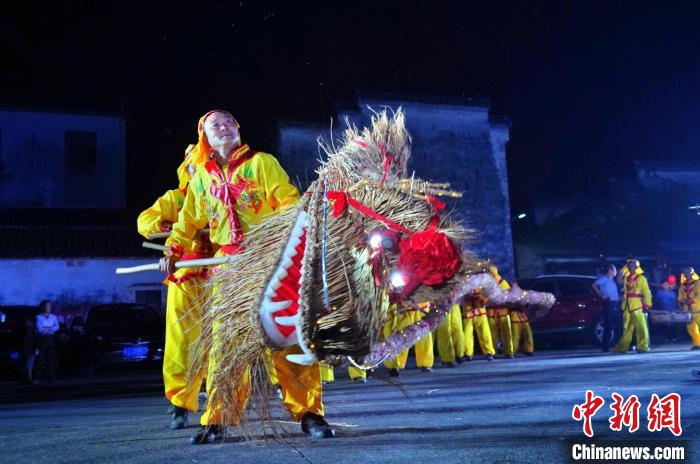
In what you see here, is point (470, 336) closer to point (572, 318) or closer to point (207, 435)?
point (572, 318)

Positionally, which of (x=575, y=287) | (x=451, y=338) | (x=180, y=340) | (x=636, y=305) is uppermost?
(x=575, y=287)

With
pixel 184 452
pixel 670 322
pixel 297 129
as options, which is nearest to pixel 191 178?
pixel 184 452

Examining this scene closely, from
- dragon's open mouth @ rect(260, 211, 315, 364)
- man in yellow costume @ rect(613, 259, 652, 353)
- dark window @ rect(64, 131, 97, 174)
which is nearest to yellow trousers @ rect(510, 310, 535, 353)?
man in yellow costume @ rect(613, 259, 652, 353)

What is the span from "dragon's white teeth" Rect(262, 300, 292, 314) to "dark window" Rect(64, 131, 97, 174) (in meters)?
25.6

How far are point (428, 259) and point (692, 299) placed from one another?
41.7ft

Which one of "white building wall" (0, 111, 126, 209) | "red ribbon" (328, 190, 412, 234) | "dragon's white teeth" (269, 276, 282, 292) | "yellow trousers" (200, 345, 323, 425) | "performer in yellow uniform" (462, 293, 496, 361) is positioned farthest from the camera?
"white building wall" (0, 111, 126, 209)

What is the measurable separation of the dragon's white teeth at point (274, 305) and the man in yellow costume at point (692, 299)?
1222 cm

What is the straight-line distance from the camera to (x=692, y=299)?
46.5 ft

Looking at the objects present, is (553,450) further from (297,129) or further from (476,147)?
(476,147)

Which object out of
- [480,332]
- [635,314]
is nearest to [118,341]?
[480,332]

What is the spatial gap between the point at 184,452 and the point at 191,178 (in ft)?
5.82

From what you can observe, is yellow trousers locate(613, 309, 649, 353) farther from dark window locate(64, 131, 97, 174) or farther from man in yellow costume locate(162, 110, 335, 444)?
dark window locate(64, 131, 97, 174)

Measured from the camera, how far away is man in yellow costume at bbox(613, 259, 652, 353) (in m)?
13.0

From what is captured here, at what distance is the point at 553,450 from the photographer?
336 cm
